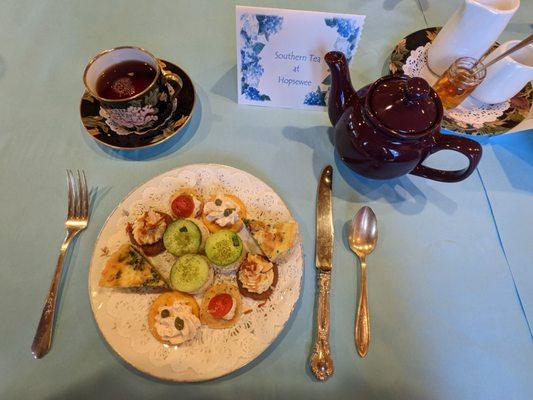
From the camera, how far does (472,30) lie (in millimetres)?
862

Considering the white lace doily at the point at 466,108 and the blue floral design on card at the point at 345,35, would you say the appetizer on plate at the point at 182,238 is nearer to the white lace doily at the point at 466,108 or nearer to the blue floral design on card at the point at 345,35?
the blue floral design on card at the point at 345,35

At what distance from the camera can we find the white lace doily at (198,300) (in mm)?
661

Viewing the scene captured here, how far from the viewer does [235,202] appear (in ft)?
2.66

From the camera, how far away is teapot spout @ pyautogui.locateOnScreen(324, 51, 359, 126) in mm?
749

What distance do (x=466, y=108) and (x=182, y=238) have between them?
0.89m

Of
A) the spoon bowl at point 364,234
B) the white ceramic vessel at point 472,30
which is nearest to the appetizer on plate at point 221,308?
the spoon bowl at point 364,234

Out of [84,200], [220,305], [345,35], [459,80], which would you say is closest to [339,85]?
[345,35]

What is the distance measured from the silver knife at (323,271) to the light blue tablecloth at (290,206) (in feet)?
A: 0.09

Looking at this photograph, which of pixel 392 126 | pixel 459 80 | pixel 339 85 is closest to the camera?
pixel 392 126

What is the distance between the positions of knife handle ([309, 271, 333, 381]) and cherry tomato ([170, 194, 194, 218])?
36 centimetres

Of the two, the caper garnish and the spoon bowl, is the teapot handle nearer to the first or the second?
the spoon bowl

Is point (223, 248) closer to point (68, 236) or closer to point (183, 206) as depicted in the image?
point (183, 206)

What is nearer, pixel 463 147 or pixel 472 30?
pixel 463 147

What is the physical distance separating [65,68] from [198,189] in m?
0.65
